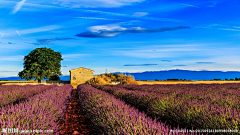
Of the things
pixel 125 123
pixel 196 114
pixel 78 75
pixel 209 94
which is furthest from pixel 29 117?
pixel 78 75

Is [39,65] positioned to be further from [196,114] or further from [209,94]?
[196,114]

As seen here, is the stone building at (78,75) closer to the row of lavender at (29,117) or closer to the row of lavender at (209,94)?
the row of lavender at (209,94)

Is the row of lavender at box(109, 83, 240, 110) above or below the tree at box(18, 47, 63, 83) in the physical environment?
below

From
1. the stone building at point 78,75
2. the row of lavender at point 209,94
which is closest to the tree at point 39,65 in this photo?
the stone building at point 78,75

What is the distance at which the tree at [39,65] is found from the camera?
3938 cm

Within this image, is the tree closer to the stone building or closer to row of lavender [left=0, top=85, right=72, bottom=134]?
the stone building

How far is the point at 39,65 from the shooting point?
131 feet

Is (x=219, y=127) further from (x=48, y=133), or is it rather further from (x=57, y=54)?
(x=57, y=54)

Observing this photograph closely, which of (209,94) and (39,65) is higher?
(39,65)

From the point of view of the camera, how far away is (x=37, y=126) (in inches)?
117

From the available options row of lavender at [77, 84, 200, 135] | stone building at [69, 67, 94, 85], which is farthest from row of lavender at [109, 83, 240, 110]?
stone building at [69, 67, 94, 85]

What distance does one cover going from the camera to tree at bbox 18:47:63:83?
129 feet

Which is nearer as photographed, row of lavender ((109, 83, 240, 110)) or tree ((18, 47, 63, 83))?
row of lavender ((109, 83, 240, 110))

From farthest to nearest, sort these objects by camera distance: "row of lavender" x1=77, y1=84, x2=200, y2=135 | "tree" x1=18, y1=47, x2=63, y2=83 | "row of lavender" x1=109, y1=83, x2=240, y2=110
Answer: "tree" x1=18, y1=47, x2=63, y2=83
"row of lavender" x1=109, y1=83, x2=240, y2=110
"row of lavender" x1=77, y1=84, x2=200, y2=135
